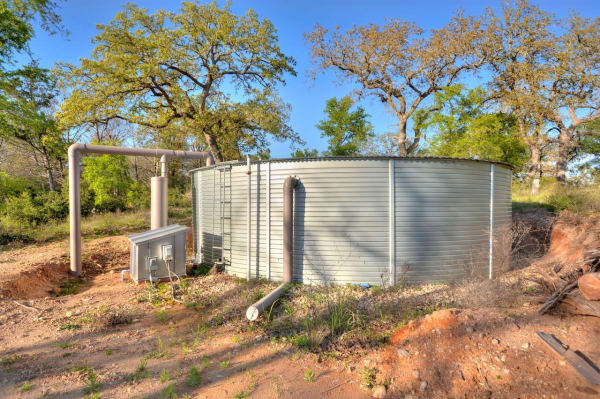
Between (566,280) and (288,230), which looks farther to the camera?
(288,230)

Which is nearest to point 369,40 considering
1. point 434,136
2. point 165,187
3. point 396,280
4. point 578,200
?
point 434,136

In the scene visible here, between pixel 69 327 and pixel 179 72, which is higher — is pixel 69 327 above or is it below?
below

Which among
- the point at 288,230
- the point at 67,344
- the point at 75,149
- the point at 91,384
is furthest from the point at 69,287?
the point at 288,230

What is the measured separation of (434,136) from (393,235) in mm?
22542

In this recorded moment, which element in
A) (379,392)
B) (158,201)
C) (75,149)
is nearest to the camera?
(379,392)

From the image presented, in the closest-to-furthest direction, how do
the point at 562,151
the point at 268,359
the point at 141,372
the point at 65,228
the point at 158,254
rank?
1. the point at 141,372
2. the point at 268,359
3. the point at 158,254
4. the point at 65,228
5. the point at 562,151

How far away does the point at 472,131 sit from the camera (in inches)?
968

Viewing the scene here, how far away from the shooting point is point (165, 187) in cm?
1120

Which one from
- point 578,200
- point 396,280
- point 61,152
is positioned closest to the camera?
point 396,280

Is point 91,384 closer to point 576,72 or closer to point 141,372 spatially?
point 141,372

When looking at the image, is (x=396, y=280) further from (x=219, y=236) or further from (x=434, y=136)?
(x=434, y=136)

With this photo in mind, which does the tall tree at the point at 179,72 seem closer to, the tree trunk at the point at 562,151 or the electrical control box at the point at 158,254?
the electrical control box at the point at 158,254

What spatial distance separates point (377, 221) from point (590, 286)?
13.2 feet

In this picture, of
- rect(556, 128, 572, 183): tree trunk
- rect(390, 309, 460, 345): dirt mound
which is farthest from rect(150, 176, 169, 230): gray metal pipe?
rect(556, 128, 572, 183): tree trunk
